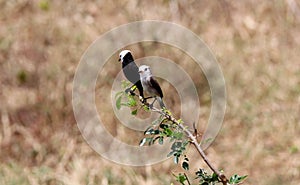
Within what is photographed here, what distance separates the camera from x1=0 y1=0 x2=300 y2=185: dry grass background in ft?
18.5

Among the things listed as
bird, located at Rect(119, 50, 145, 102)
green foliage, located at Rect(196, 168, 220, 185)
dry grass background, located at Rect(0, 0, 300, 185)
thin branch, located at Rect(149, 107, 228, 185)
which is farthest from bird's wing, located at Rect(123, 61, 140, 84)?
dry grass background, located at Rect(0, 0, 300, 185)

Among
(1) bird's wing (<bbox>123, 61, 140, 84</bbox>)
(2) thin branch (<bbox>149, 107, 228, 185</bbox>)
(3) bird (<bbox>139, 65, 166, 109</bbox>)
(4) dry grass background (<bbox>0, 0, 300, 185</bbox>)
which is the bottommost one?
(2) thin branch (<bbox>149, 107, 228, 185</bbox>)

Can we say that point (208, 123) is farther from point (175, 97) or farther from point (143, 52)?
point (143, 52)

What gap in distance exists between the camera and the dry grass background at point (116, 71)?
5.63 metres

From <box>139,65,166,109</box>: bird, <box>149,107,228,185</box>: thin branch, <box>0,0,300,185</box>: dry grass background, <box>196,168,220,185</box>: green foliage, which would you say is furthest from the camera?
<box>0,0,300,185</box>: dry grass background

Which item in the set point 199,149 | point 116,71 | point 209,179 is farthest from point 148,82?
point 116,71

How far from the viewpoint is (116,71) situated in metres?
6.54

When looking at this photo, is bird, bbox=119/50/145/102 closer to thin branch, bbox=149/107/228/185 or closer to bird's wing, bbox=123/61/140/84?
bird's wing, bbox=123/61/140/84

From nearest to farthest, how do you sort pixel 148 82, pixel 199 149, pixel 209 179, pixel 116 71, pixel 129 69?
pixel 199 149 < pixel 209 179 < pixel 129 69 < pixel 148 82 < pixel 116 71

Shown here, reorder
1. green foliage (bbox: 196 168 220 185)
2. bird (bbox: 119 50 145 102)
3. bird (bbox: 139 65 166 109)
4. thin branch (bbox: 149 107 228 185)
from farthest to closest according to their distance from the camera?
bird (bbox: 139 65 166 109)
bird (bbox: 119 50 145 102)
green foliage (bbox: 196 168 220 185)
thin branch (bbox: 149 107 228 185)

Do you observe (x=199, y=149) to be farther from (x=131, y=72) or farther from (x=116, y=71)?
(x=116, y=71)

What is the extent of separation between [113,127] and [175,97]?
721 mm

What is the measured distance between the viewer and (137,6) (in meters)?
7.15

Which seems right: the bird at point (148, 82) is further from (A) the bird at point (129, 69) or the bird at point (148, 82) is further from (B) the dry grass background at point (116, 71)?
(B) the dry grass background at point (116, 71)
